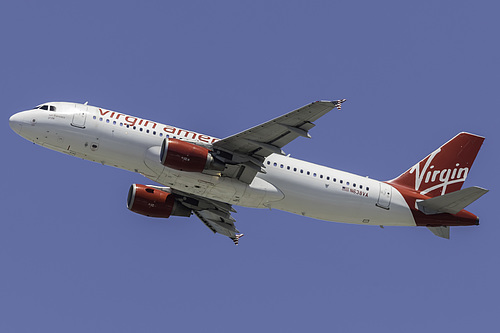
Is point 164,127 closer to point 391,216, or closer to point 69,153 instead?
point 69,153

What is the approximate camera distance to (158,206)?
54.5 m

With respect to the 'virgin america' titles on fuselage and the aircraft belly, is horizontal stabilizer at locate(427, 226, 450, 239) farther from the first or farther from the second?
the 'virgin america' titles on fuselage

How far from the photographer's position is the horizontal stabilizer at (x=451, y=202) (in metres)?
50.5

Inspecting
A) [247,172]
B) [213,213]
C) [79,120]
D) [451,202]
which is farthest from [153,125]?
[451,202]

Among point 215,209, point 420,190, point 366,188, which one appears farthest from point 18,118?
point 420,190

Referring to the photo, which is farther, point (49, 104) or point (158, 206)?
point (158, 206)

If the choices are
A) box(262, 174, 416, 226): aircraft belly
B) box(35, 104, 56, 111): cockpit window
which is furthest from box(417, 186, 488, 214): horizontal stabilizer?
box(35, 104, 56, 111): cockpit window

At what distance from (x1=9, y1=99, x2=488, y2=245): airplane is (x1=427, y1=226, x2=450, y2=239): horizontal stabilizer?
7cm

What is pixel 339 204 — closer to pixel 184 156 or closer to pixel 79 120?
pixel 184 156

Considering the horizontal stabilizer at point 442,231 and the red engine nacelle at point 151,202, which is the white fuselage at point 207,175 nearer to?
the horizontal stabilizer at point 442,231

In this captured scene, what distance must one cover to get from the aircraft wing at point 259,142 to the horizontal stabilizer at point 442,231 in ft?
44.7

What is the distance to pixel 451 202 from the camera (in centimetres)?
5253

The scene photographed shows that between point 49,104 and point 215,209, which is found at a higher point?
point 49,104

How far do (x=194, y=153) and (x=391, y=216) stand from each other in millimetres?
14715
